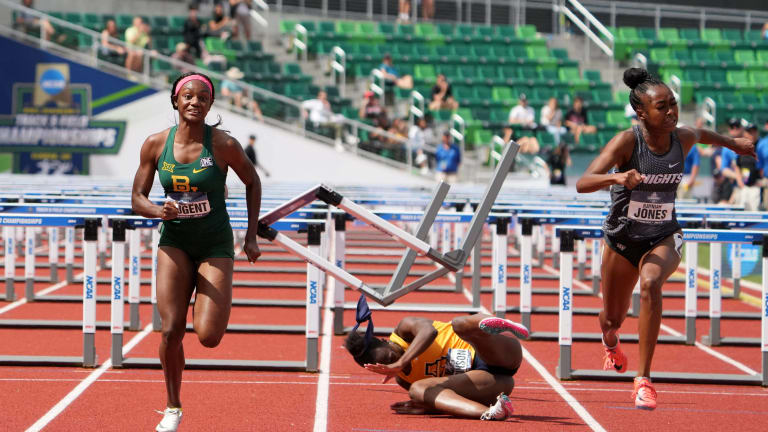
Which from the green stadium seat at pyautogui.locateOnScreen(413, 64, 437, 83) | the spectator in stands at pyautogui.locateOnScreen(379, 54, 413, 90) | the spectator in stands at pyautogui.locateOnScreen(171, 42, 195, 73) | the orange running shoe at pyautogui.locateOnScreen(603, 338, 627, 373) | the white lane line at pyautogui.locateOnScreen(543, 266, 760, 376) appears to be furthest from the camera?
the green stadium seat at pyautogui.locateOnScreen(413, 64, 437, 83)

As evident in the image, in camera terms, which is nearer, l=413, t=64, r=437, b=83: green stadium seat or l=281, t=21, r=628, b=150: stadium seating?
l=281, t=21, r=628, b=150: stadium seating

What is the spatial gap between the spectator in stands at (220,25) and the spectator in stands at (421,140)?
589 centimetres

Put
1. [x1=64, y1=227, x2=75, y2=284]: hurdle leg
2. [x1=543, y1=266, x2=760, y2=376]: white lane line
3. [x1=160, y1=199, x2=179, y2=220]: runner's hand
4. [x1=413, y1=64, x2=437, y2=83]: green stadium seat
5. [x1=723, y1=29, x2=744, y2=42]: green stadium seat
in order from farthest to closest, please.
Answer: [x1=723, y1=29, x2=744, y2=42]: green stadium seat → [x1=413, y1=64, x2=437, y2=83]: green stadium seat → [x1=64, y1=227, x2=75, y2=284]: hurdle leg → [x1=543, y1=266, x2=760, y2=376]: white lane line → [x1=160, y1=199, x2=179, y2=220]: runner's hand

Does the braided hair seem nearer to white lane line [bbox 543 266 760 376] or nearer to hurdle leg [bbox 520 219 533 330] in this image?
white lane line [bbox 543 266 760 376]

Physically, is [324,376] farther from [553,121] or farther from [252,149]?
[553,121]

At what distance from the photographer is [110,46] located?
86.9ft

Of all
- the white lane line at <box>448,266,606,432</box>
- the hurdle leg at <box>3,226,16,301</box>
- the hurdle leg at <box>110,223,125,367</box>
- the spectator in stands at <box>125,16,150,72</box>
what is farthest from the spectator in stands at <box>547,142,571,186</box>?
the hurdle leg at <box>110,223,125,367</box>

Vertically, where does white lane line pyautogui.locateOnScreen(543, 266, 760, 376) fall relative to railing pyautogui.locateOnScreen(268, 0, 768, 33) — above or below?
below

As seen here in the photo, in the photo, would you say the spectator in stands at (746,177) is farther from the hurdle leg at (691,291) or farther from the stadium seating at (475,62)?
the stadium seating at (475,62)

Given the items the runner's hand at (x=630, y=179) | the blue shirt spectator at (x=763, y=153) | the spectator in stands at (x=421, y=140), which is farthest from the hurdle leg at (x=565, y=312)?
the spectator in stands at (x=421, y=140)

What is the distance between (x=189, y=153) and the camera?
6125 millimetres

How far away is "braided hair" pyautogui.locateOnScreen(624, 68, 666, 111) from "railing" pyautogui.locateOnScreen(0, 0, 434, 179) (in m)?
19.1

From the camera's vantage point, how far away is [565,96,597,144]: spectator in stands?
27.8 m

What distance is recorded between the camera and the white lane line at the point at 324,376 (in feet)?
22.8
